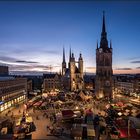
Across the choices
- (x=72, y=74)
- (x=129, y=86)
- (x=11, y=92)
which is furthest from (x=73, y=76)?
(x=11, y=92)

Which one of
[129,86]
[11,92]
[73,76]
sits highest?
[73,76]

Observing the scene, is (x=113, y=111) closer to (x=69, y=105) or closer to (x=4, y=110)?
(x=69, y=105)

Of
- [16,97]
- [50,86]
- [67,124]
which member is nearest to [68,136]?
[67,124]

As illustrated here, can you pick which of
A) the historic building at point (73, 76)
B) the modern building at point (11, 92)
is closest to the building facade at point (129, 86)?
the historic building at point (73, 76)

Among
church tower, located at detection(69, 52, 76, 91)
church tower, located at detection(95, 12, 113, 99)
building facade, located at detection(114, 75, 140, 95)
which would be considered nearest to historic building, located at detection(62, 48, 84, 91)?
church tower, located at detection(69, 52, 76, 91)

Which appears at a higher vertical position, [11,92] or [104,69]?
[104,69]

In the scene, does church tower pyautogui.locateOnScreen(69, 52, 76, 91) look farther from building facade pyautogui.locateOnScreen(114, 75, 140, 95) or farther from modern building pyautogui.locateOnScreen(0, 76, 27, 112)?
modern building pyautogui.locateOnScreen(0, 76, 27, 112)

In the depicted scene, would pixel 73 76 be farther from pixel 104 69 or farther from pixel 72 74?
pixel 104 69
